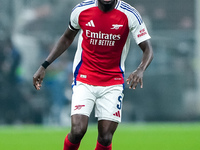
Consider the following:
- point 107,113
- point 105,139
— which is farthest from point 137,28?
point 105,139

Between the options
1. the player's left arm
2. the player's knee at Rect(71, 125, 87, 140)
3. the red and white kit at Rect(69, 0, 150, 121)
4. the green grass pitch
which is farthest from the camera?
the green grass pitch

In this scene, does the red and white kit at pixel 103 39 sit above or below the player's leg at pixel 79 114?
above

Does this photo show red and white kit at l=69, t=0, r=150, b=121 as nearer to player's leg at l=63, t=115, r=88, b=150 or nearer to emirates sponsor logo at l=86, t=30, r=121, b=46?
emirates sponsor logo at l=86, t=30, r=121, b=46

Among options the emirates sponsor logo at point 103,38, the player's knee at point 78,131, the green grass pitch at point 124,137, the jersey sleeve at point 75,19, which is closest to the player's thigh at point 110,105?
the player's knee at point 78,131

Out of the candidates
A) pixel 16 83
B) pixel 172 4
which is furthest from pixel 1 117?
pixel 172 4

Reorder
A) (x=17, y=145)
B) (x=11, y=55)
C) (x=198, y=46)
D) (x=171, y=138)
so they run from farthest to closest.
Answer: (x=198, y=46) < (x=11, y=55) < (x=171, y=138) < (x=17, y=145)

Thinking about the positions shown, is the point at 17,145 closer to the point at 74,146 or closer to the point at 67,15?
the point at 74,146

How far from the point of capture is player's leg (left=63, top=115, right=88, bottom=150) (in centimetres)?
710

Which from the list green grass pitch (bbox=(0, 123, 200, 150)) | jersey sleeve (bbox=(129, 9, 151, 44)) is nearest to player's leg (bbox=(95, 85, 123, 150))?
jersey sleeve (bbox=(129, 9, 151, 44))

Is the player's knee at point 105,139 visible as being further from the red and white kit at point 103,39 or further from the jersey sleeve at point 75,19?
the jersey sleeve at point 75,19

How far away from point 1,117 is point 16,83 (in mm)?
917

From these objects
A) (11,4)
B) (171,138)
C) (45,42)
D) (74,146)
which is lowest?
(171,138)

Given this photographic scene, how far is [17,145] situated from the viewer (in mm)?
10852

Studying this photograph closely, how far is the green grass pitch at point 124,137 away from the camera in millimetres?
10688
